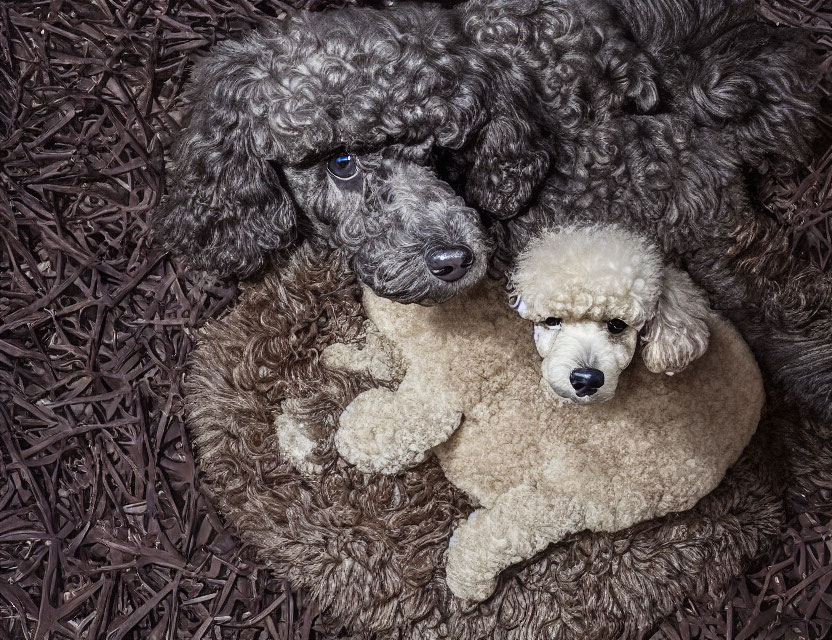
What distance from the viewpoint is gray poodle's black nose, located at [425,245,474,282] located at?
149 cm

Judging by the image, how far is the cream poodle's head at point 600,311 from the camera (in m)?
1.46

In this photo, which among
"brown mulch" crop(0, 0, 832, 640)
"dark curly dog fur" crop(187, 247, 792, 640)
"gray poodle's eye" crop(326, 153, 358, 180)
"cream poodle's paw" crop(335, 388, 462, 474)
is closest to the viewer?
"gray poodle's eye" crop(326, 153, 358, 180)

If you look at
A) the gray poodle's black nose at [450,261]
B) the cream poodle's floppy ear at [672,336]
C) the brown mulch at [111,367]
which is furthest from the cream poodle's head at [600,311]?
the brown mulch at [111,367]

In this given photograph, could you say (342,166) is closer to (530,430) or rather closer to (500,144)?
(500,144)

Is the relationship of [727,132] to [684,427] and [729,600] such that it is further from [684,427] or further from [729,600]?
[729,600]

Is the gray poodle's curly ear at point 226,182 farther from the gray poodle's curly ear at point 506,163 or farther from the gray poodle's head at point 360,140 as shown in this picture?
the gray poodle's curly ear at point 506,163

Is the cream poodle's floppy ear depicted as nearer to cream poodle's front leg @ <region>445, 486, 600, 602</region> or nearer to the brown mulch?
cream poodle's front leg @ <region>445, 486, 600, 602</region>

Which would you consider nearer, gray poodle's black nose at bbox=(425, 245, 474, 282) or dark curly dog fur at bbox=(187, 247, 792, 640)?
gray poodle's black nose at bbox=(425, 245, 474, 282)

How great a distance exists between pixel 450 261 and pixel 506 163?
0.97 feet

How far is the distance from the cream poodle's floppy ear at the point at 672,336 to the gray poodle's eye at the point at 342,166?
651 millimetres

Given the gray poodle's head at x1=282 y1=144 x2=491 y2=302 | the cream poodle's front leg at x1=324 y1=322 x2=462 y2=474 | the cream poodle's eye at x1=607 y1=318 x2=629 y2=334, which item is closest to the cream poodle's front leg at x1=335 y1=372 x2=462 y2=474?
the cream poodle's front leg at x1=324 y1=322 x2=462 y2=474

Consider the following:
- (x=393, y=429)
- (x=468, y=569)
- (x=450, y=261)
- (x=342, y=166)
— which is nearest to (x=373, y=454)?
(x=393, y=429)

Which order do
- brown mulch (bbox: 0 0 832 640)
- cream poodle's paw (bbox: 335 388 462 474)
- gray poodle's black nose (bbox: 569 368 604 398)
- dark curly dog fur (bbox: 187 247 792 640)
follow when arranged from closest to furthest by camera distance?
1. gray poodle's black nose (bbox: 569 368 604 398)
2. cream poodle's paw (bbox: 335 388 462 474)
3. dark curly dog fur (bbox: 187 247 792 640)
4. brown mulch (bbox: 0 0 832 640)

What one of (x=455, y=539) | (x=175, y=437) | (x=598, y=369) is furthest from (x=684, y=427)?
(x=175, y=437)
